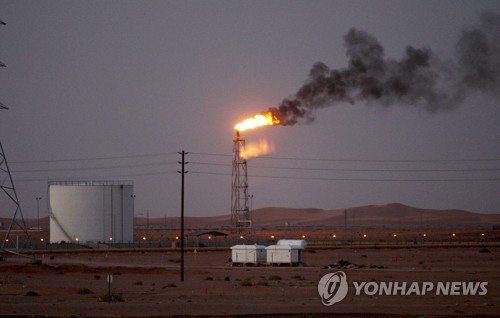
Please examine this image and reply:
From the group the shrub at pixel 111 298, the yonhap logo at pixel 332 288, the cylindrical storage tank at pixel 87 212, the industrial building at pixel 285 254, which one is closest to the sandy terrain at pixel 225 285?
the shrub at pixel 111 298

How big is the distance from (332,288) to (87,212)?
53.4 m

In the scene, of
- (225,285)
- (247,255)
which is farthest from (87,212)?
(225,285)

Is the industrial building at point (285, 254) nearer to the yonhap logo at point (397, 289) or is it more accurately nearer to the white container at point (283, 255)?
the white container at point (283, 255)

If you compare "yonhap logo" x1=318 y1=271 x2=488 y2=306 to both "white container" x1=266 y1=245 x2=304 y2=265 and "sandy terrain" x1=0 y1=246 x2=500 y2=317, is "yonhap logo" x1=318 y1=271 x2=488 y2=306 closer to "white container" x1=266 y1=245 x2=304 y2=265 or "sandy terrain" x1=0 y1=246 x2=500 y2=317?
"sandy terrain" x1=0 y1=246 x2=500 y2=317

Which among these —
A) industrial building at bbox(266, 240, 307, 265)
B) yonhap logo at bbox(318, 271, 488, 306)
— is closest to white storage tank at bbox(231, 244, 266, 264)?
industrial building at bbox(266, 240, 307, 265)

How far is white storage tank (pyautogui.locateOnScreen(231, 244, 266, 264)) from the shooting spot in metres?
58.5

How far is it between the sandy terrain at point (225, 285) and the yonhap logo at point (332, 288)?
1.47ft

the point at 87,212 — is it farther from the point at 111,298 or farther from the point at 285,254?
the point at 111,298

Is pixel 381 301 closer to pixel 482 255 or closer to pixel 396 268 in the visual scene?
pixel 396 268

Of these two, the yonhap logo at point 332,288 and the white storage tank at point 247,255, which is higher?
the white storage tank at point 247,255

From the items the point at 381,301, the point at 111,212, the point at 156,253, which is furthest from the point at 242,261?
the point at 111,212

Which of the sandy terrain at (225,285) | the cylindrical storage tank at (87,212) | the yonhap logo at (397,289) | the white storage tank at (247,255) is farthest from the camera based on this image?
the cylindrical storage tank at (87,212)

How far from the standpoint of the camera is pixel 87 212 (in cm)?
8750

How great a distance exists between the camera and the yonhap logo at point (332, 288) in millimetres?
33428
